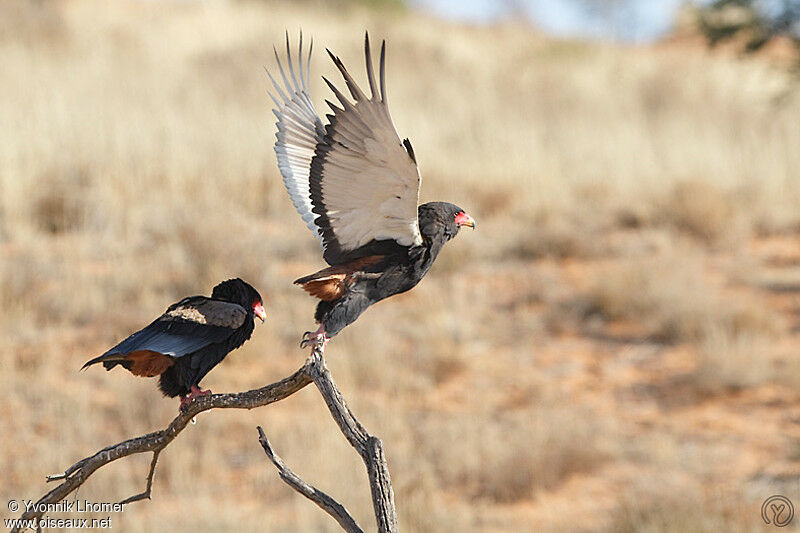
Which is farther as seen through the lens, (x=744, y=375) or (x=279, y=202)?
(x=279, y=202)

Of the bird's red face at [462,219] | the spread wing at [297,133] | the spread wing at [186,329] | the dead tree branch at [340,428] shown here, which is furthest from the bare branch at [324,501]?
the bird's red face at [462,219]

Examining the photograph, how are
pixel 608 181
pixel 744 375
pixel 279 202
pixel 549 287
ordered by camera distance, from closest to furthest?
pixel 744 375 < pixel 549 287 < pixel 279 202 < pixel 608 181

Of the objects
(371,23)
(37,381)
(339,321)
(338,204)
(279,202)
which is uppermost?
(371,23)

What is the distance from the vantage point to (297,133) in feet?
8.75

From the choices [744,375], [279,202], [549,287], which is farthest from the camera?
[279,202]

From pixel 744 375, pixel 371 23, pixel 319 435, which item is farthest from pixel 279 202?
pixel 371 23

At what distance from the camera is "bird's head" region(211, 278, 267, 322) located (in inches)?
121

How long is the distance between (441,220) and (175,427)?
3.06 feet

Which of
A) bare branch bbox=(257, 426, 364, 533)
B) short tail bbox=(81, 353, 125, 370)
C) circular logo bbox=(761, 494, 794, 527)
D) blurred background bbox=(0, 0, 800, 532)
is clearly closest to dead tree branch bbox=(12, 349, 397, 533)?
bare branch bbox=(257, 426, 364, 533)

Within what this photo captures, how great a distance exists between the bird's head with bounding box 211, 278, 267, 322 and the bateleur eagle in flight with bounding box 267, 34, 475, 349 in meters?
0.62

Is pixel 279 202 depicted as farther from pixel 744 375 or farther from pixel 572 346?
pixel 744 375

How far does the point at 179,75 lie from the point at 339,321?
16.2 metres

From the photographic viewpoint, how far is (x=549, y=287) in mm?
10922

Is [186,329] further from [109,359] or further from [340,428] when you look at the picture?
[340,428]
